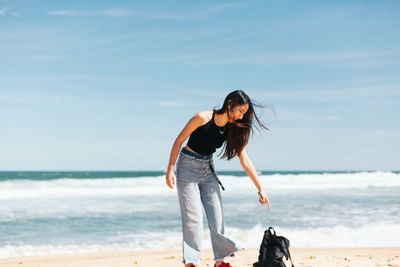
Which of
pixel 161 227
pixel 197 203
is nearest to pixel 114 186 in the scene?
pixel 161 227

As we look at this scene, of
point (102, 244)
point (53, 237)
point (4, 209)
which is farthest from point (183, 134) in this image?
point (4, 209)

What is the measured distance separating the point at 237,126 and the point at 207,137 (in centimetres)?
30

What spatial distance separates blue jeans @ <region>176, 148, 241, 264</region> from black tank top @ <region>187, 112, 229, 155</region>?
0.06 metres

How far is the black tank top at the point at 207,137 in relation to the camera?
11.9ft

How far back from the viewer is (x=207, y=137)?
364cm

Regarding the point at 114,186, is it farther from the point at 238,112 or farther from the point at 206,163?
the point at 238,112

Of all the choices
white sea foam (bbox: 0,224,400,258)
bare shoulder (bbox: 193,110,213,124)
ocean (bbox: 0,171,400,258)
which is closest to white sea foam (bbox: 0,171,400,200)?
ocean (bbox: 0,171,400,258)

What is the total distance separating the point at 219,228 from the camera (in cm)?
378

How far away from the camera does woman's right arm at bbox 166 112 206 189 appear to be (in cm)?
354

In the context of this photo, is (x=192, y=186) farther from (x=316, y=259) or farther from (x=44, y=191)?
(x=44, y=191)

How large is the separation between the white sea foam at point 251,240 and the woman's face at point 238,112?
402 centimetres

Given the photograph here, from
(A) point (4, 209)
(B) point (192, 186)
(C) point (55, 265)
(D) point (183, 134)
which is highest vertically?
(D) point (183, 134)

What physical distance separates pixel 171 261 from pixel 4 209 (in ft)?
27.9

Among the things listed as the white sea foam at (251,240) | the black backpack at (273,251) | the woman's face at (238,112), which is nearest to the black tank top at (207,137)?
the woman's face at (238,112)
